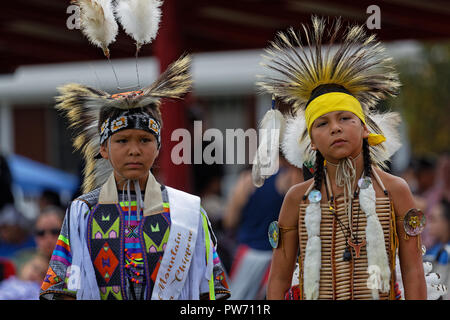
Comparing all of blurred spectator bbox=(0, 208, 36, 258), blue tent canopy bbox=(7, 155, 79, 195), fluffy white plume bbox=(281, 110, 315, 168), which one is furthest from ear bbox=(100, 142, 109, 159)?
blue tent canopy bbox=(7, 155, 79, 195)

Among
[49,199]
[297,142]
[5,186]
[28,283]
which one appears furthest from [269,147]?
[49,199]

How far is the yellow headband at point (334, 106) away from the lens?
3676mm

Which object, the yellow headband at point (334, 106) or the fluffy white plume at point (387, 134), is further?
the fluffy white plume at point (387, 134)

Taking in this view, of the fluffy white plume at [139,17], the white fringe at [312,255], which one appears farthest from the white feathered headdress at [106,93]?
the white fringe at [312,255]

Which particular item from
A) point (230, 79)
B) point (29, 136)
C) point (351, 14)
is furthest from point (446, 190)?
point (29, 136)

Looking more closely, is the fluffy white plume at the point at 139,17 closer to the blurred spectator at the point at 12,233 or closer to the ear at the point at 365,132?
the ear at the point at 365,132

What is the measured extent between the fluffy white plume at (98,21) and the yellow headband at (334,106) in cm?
96

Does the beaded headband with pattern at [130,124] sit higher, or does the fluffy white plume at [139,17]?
the fluffy white plume at [139,17]

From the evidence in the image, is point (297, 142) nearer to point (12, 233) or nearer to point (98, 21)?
point (98, 21)

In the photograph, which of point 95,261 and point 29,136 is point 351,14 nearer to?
point 95,261

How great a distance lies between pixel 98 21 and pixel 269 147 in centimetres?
98

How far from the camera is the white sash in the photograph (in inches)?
144

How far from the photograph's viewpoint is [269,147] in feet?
13.4

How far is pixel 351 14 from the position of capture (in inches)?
353
